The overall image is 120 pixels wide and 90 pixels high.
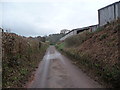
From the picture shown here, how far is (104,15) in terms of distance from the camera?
18.8m

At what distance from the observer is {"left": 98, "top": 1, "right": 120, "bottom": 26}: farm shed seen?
16.2 metres

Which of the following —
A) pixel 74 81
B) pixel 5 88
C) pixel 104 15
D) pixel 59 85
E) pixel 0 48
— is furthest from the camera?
pixel 104 15

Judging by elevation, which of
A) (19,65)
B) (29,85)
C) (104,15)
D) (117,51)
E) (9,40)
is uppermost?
(104,15)

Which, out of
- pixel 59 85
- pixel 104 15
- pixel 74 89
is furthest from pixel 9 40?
pixel 104 15

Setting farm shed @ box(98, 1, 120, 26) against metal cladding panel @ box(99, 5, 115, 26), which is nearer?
farm shed @ box(98, 1, 120, 26)

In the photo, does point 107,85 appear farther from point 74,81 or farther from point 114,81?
point 74,81

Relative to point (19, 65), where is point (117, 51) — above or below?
above

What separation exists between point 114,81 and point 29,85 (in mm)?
3950

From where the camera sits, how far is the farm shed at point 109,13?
16.2 meters

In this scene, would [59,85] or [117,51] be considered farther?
[117,51]

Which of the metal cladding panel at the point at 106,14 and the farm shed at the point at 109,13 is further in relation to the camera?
the metal cladding panel at the point at 106,14

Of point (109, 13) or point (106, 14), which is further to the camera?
point (106, 14)

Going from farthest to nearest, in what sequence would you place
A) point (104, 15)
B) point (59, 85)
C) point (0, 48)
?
point (104, 15) < point (0, 48) < point (59, 85)

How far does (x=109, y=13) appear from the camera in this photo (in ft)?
58.0
